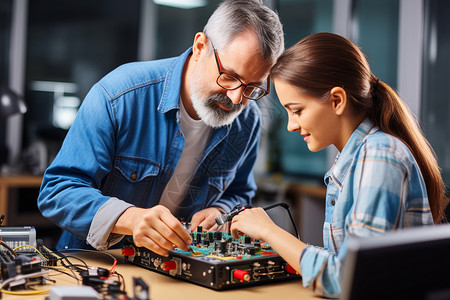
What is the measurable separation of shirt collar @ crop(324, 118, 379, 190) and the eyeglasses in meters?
0.47

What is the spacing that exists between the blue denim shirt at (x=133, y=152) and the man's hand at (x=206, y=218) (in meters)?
0.14

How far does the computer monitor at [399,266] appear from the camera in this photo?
30.1 inches

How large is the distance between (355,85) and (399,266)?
662 mm

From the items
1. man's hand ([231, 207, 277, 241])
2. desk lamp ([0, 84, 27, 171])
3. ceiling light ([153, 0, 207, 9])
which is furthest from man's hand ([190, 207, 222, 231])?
ceiling light ([153, 0, 207, 9])

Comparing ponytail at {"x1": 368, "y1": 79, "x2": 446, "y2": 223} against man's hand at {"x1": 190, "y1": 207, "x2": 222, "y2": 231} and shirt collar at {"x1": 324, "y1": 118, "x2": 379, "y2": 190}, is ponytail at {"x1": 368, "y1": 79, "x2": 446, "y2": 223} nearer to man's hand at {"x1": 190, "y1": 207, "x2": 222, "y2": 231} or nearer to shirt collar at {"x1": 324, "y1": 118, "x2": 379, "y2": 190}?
shirt collar at {"x1": 324, "y1": 118, "x2": 379, "y2": 190}

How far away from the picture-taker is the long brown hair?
1311 millimetres

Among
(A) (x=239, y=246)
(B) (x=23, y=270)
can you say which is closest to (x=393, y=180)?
(A) (x=239, y=246)

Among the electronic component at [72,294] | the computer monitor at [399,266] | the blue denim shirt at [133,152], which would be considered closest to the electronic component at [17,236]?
the blue denim shirt at [133,152]

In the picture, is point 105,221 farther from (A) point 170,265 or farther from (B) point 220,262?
(B) point 220,262

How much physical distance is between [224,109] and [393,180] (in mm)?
829

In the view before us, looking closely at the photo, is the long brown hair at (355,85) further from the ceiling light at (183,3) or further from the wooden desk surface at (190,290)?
the ceiling light at (183,3)

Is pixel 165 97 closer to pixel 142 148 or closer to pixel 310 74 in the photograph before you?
pixel 142 148

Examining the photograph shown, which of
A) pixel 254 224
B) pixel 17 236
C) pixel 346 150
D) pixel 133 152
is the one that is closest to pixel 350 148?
pixel 346 150

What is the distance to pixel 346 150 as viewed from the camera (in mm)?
1306
